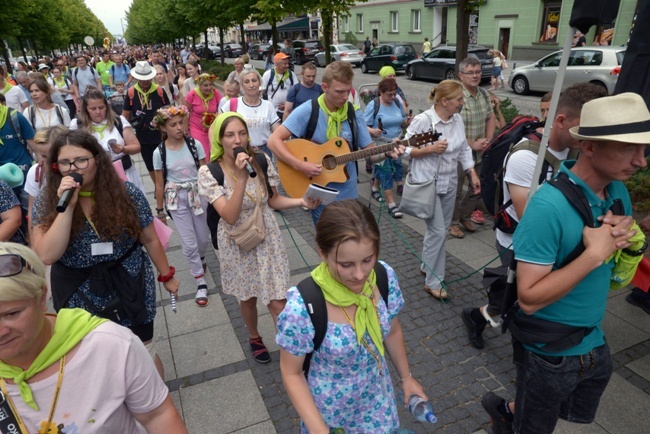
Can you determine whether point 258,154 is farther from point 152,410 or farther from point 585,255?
point 585,255

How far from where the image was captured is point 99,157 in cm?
255

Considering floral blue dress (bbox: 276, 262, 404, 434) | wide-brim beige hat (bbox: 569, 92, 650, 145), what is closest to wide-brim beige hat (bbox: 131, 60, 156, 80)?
floral blue dress (bbox: 276, 262, 404, 434)

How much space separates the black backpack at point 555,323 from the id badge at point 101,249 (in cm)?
222

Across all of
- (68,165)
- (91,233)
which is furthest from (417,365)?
(68,165)

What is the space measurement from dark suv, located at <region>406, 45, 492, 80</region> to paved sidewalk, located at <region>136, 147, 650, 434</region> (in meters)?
15.6

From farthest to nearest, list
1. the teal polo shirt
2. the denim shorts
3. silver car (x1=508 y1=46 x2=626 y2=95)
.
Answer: silver car (x1=508 y1=46 x2=626 y2=95) → the denim shorts → the teal polo shirt

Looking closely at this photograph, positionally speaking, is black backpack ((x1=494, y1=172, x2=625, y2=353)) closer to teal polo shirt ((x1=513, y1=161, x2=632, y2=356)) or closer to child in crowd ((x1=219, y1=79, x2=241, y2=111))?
teal polo shirt ((x1=513, y1=161, x2=632, y2=356))

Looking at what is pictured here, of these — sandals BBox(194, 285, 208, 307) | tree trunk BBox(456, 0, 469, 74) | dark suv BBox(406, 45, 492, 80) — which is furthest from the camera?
dark suv BBox(406, 45, 492, 80)

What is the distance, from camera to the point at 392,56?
2431 centimetres

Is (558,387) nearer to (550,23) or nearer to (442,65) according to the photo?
(442,65)

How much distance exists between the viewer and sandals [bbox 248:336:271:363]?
12.1ft

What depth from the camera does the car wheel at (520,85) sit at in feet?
53.2

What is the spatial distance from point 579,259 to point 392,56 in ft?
79.8

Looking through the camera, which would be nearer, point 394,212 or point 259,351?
point 259,351
